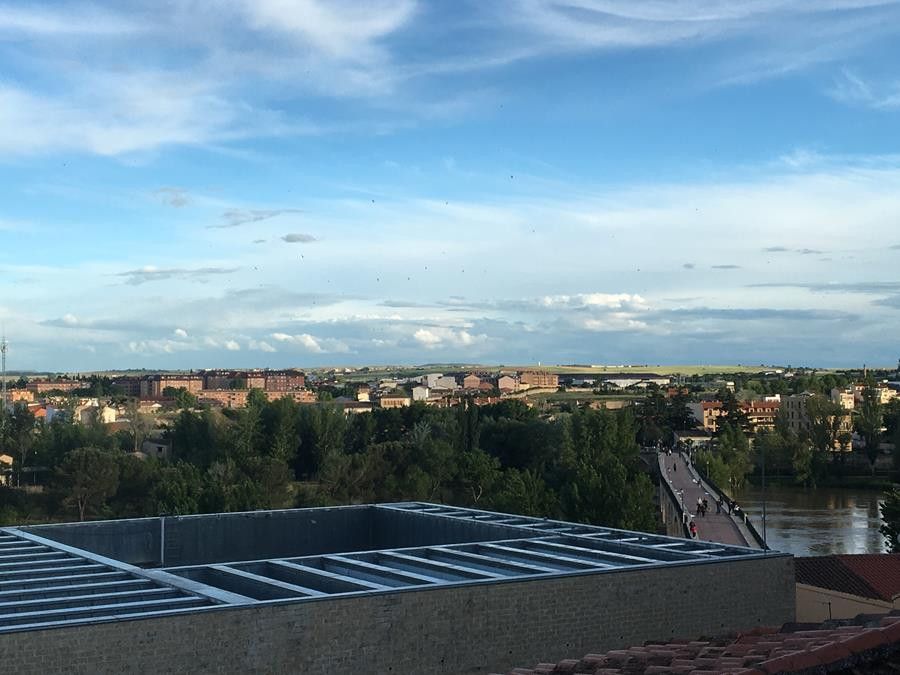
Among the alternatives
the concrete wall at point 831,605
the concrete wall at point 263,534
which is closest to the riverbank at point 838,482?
the concrete wall at point 263,534

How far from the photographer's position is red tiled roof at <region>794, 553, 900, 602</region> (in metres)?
19.3

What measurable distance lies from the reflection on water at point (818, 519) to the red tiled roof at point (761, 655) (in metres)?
26.3

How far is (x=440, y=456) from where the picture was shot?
46438 millimetres

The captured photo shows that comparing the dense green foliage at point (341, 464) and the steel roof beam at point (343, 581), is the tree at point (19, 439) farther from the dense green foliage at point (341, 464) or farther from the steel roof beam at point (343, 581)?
the steel roof beam at point (343, 581)

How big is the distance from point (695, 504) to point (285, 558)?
25.8 m

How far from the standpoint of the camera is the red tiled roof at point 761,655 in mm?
6156

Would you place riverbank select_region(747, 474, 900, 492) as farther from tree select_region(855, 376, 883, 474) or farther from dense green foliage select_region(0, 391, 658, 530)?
dense green foliage select_region(0, 391, 658, 530)

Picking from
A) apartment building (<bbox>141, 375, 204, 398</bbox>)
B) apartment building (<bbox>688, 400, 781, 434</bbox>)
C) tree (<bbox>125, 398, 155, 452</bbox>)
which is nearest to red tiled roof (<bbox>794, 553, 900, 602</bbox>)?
tree (<bbox>125, 398, 155, 452</bbox>)

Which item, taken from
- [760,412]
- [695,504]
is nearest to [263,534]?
A: [695,504]

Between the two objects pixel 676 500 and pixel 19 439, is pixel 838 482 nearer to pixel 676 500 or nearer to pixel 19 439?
pixel 676 500

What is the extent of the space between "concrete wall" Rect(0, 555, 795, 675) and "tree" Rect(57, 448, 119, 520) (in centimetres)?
3101

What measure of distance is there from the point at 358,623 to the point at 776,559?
611 centimetres

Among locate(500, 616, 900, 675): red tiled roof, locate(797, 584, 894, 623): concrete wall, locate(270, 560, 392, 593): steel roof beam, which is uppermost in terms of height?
locate(500, 616, 900, 675): red tiled roof

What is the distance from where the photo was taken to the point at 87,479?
40.2 meters
